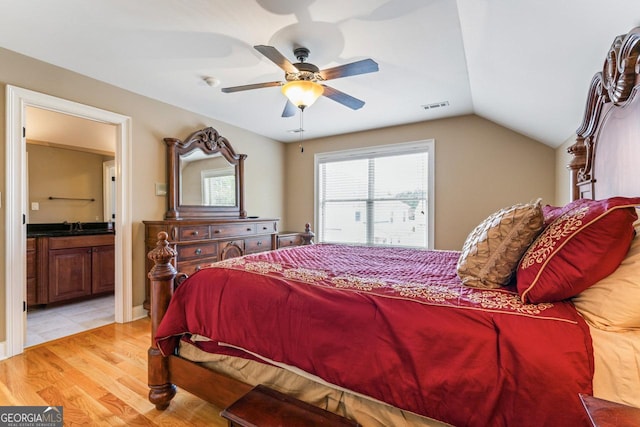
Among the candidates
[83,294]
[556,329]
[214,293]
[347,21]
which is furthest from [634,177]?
[83,294]

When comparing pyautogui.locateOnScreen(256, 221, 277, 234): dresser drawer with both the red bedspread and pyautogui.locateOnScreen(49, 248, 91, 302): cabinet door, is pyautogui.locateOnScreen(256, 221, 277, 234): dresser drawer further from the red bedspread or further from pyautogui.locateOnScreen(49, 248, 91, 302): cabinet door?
the red bedspread

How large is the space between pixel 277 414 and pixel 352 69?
1985 mm

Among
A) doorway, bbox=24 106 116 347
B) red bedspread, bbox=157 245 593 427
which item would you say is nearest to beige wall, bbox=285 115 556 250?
red bedspread, bbox=157 245 593 427

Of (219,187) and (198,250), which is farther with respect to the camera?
(219,187)

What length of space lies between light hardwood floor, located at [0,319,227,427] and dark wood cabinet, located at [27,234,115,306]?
126cm

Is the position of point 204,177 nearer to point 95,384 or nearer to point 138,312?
point 138,312

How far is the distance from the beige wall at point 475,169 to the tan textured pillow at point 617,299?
115 inches

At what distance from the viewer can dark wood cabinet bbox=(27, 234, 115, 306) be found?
344 centimetres

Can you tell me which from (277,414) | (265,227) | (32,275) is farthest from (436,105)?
(32,275)

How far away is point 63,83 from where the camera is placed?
2.67 meters

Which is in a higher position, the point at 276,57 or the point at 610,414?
the point at 276,57

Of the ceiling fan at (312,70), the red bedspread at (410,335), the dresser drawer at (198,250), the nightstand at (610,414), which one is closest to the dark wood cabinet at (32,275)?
the dresser drawer at (198,250)

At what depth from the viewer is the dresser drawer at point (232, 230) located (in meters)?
3.50

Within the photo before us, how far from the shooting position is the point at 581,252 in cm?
102
